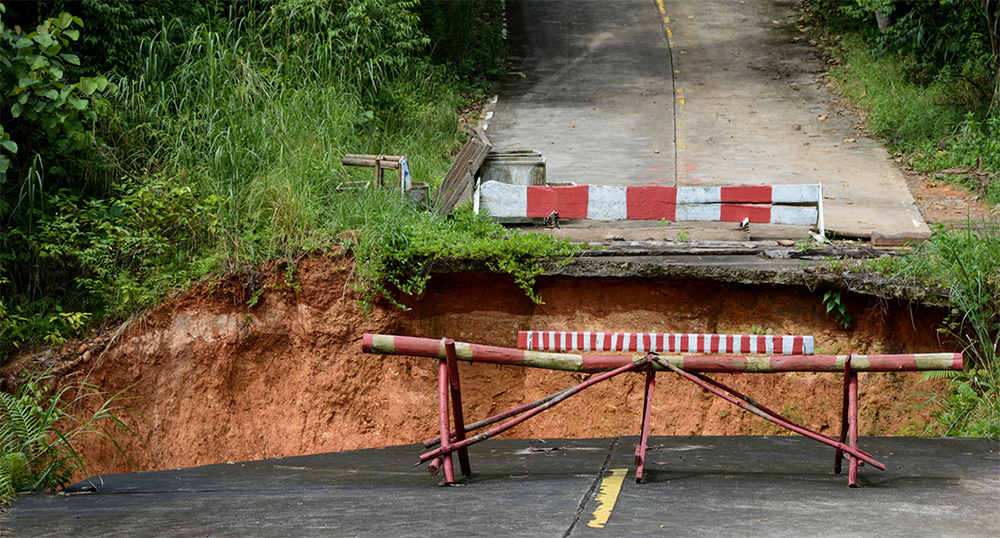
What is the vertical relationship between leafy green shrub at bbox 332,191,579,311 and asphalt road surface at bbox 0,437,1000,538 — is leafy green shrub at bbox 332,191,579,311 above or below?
above

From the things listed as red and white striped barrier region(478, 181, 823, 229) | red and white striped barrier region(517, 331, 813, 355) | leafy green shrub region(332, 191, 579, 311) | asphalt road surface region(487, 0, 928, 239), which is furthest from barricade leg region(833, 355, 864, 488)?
red and white striped barrier region(478, 181, 823, 229)

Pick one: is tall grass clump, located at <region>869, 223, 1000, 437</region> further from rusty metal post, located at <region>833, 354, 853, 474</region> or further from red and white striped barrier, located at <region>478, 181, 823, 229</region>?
rusty metal post, located at <region>833, 354, 853, 474</region>

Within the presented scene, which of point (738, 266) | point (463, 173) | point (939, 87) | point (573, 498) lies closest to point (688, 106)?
point (939, 87)

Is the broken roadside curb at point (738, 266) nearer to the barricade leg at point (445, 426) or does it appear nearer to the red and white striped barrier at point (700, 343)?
the red and white striped barrier at point (700, 343)

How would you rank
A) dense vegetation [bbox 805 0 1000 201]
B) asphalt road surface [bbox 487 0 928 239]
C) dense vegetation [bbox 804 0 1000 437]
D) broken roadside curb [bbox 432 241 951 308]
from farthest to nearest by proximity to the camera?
asphalt road surface [bbox 487 0 928 239], dense vegetation [bbox 805 0 1000 201], broken roadside curb [bbox 432 241 951 308], dense vegetation [bbox 804 0 1000 437]

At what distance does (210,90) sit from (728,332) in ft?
20.0

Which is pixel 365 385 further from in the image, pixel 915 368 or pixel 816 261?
pixel 915 368

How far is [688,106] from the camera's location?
14500 millimetres

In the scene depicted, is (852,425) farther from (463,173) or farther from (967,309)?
(463,173)

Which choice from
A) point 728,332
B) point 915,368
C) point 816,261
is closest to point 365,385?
point 728,332

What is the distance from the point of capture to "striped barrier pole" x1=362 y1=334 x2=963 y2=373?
489cm

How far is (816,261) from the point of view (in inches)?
309

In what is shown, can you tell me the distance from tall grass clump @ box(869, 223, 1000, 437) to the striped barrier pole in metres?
2.44

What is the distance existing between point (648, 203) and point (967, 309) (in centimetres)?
308
